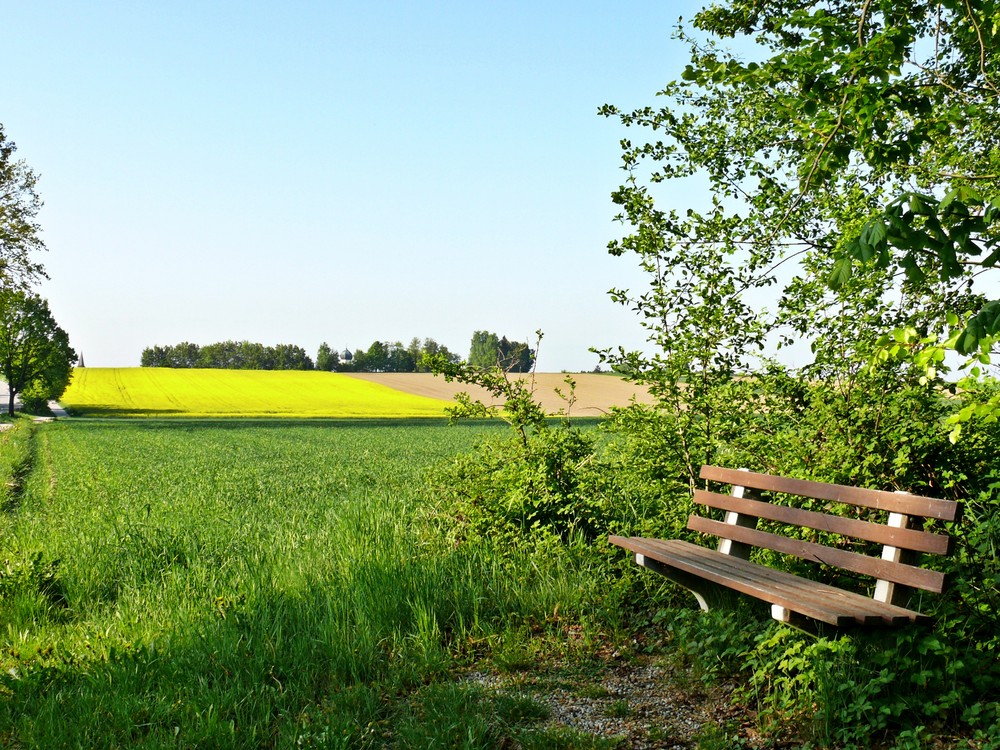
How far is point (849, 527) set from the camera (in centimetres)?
343

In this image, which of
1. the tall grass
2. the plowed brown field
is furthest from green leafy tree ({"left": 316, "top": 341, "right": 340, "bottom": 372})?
the tall grass

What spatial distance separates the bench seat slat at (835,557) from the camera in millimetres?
3025

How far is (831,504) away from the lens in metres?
4.54

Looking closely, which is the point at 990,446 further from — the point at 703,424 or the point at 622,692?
the point at 622,692

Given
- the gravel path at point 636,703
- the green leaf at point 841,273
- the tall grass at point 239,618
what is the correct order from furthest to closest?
the tall grass at point 239,618
the gravel path at point 636,703
the green leaf at point 841,273

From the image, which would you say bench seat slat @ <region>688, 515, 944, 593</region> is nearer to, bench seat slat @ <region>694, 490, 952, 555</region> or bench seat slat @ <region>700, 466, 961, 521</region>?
bench seat slat @ <region>694, 490, 952, 555</region>

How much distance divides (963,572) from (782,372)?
5.22 feet

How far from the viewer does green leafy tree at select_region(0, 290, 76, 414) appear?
50125 mm

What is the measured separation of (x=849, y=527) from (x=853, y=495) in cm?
14

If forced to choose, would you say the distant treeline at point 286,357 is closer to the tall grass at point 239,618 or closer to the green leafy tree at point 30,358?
the green leafy tree at point 30,358

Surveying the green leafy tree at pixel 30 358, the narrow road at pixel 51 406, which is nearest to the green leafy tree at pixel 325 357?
the narrow road at pixel 51 406

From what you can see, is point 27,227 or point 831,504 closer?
point 831,504

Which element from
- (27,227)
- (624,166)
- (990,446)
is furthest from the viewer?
(27,227)

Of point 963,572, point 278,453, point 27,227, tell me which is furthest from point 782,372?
point 27,227
